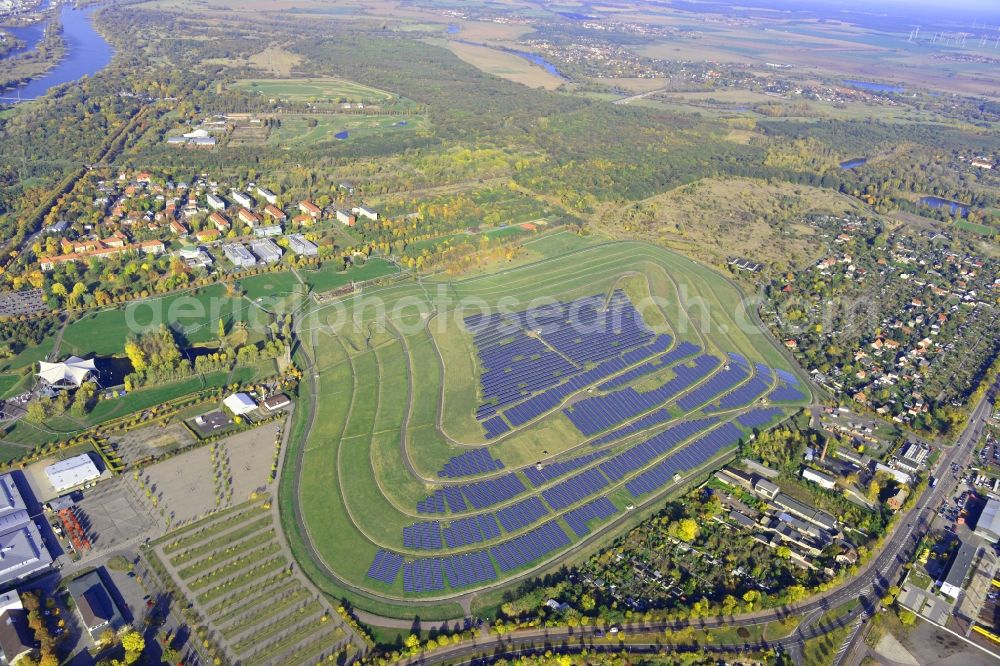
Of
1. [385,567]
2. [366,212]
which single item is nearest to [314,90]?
[366,212]

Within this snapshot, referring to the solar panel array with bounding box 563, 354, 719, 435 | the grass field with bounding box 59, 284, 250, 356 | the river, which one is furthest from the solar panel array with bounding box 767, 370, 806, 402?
the river

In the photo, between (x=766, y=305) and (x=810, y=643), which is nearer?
(x=810, y=643)

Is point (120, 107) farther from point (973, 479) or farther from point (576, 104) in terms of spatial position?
point (973, 479)

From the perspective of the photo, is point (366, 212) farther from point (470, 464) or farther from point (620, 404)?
point (470, 464)

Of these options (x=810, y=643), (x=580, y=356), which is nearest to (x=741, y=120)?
(x=580, y=356)

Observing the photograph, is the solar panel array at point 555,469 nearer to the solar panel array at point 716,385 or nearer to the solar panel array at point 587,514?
the solar panel array at point 587,514

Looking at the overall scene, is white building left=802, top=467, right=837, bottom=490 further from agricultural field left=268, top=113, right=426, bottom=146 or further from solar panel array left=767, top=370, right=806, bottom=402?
agricultural field left=268, top=113, right=426, bottom=146

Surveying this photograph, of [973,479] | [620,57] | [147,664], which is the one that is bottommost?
[147,664]
